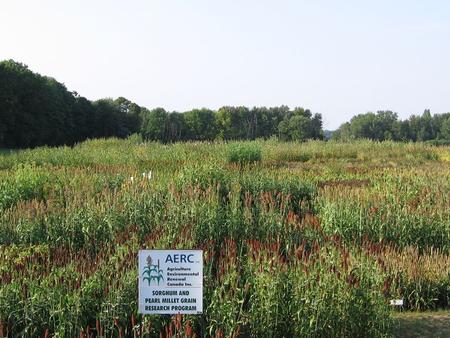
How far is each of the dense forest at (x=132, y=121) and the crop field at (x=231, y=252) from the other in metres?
20.1

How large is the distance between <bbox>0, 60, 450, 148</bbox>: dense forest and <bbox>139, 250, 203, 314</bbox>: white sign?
966 inches

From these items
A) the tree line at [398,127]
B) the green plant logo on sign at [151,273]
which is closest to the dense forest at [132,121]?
the tree line at [398,127]

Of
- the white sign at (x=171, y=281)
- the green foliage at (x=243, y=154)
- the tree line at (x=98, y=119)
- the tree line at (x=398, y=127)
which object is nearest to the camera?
the white sign at (x=171, y=281)

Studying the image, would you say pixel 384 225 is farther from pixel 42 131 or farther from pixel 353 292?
pixel 42 131

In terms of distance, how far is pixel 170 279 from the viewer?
347cm

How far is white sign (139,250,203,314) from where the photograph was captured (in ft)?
11.3

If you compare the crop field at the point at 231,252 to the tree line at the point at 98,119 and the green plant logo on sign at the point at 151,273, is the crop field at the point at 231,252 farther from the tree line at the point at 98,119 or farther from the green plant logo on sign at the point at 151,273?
the tree line at the point at 98,119

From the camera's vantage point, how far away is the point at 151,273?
3.47 meters

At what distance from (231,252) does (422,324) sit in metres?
1.81

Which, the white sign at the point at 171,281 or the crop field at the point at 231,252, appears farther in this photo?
the crop field at the point at 231,252

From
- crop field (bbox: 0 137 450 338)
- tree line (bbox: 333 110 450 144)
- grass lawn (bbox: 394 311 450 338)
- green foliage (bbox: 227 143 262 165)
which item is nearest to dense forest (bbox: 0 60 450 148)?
tree line (bbox: 333 110 450 144)

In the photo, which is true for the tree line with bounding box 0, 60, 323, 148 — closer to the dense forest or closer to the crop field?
the dense forest

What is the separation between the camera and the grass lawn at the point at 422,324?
446 cm

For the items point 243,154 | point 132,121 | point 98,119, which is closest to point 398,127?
point 132,121
